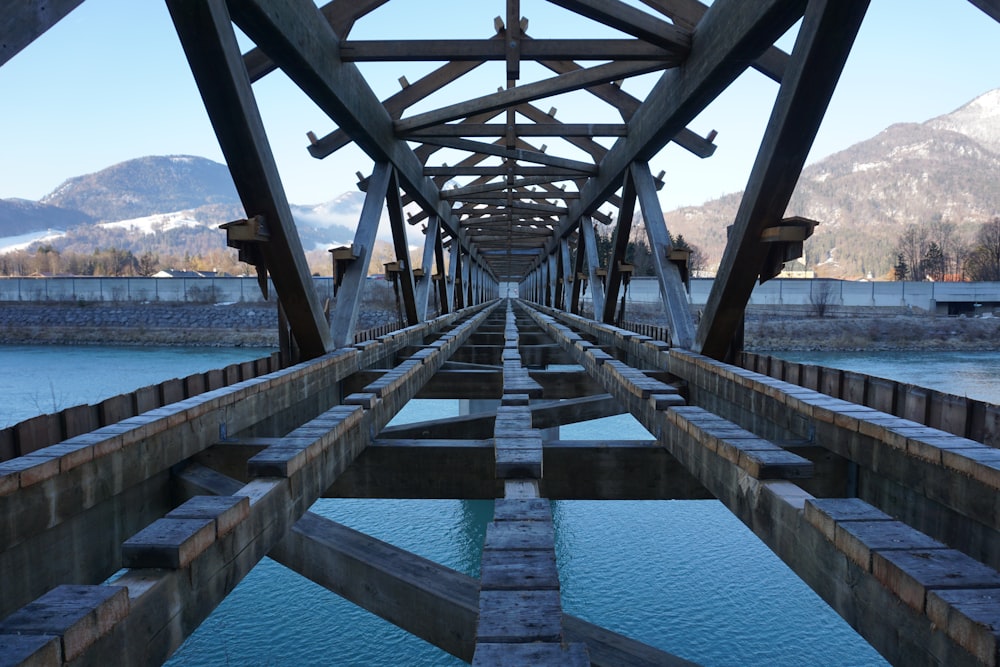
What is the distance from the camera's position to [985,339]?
46594 mm

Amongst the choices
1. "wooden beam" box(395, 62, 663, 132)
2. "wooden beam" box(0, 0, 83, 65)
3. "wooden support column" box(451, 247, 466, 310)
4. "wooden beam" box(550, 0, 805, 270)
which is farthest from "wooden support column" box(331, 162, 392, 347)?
"wooden support column" box(451, 247, 466, 310)

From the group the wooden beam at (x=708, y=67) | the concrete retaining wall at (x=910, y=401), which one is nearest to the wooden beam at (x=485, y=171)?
the wooden beam at (x=708, y=67)

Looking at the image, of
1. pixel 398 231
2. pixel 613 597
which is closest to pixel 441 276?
pixel 398 231

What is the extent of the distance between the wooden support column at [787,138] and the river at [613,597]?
8.16 m

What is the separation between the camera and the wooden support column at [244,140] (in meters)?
4.54

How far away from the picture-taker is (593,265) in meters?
15.7

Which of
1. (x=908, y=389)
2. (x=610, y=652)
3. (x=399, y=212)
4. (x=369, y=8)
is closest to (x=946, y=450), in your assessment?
(x=908, y=389)

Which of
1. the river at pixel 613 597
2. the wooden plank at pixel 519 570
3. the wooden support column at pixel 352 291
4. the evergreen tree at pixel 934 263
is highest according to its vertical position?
the evergreen tree at pixel 934 263

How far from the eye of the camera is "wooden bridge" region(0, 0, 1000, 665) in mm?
2076

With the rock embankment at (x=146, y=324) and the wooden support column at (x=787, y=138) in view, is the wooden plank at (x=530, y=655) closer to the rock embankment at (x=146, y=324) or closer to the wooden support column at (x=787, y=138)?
the wooden support column at (x=787, y=138)

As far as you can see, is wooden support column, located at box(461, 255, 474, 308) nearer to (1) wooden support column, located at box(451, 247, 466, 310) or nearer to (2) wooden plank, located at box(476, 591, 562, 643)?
(1) wooden support column, located at box(451, 247, 466, 310)

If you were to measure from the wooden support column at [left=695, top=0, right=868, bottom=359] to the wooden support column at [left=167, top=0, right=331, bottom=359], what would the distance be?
4.02m

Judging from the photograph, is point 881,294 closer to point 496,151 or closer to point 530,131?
point 496,151

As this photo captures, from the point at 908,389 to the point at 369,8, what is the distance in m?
6.40
